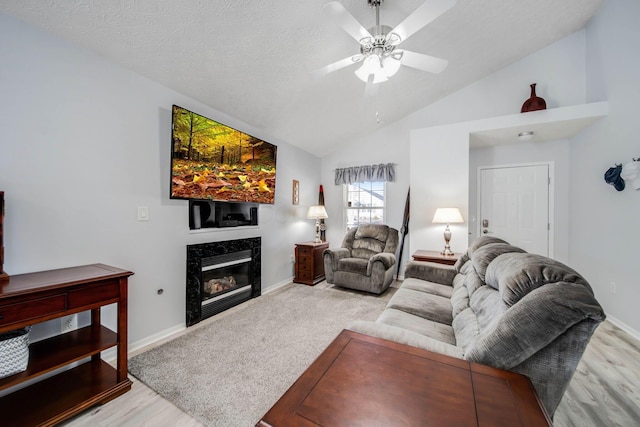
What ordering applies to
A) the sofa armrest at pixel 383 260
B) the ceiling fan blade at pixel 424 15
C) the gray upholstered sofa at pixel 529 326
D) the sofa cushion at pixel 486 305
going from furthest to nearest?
the sofa armrest at pixel 383 260 < the ceiling fan blade at pixel 424 15 < the sofa cushion at pixel 486 305 < the gray upholstered sofa at pixel 529 326

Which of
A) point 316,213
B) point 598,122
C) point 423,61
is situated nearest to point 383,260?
point 316,213

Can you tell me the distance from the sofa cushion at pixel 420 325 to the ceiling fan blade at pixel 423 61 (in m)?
1.95

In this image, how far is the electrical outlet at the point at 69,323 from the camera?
5.90ft

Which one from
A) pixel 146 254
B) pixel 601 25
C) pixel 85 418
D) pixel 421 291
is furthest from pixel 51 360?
pixel 601 25

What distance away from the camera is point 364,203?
4898 millimetres

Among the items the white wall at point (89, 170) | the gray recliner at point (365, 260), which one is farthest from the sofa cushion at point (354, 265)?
the white wall at point (89, 170)

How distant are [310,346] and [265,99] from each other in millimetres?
2710

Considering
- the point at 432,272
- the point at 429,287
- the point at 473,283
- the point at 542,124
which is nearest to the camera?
the point at 473,283

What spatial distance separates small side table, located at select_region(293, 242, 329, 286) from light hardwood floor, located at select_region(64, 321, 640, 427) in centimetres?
262

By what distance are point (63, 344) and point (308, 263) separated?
116 inches

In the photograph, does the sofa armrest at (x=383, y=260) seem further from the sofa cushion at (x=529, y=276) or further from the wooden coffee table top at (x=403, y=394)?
the wooden coffee table top at (x=403, y=394)

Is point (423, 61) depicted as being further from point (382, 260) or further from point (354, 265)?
point (354, 265)

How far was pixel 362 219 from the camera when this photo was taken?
4.91 meters

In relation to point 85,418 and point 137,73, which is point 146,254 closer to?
point 85,418
